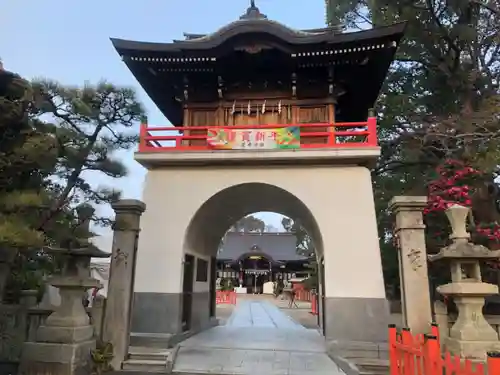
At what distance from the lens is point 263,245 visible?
36750 mm

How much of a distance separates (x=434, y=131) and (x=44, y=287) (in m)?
10.0

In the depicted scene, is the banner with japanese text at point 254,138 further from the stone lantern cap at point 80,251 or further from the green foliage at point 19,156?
the green foliage at point 19,156

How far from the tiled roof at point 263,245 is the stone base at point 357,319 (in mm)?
26255

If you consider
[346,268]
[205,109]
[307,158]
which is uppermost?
[205,109]

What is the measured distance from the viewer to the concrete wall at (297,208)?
7707mm

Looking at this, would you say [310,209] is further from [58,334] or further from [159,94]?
[159,94]

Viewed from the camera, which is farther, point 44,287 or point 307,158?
point 307,158

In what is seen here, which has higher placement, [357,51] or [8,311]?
[357,51]

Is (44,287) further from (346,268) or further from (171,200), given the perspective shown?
(346,268)

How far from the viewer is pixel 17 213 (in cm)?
548

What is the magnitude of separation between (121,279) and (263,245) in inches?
1198

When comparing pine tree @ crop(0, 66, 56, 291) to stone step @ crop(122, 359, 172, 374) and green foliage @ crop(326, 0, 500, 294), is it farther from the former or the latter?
green foliage @ crop(326, 0, 500, 294)

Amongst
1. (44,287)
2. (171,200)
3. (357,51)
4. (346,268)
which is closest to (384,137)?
(357,51)

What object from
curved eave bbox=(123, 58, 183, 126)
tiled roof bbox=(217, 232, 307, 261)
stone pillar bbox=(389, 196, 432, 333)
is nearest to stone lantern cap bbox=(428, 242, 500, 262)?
stone pillar bbox=(389, 196, 432, 333)
